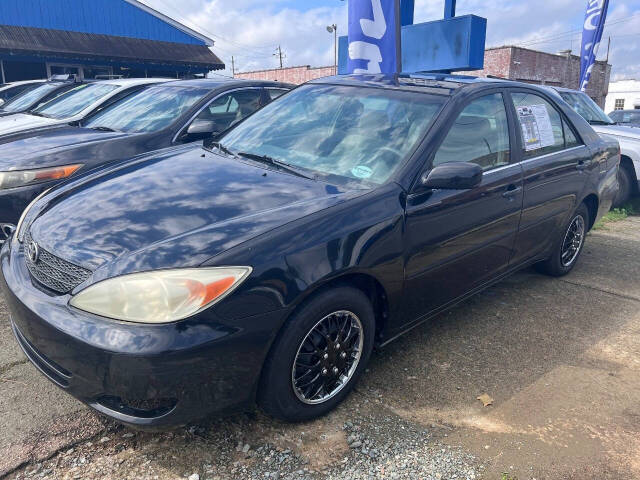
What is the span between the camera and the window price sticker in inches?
146

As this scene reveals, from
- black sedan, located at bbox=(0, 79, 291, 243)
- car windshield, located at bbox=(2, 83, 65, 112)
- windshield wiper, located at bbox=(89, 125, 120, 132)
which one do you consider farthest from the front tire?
car windshield, located at bbox=(2, 83, 65, 112)

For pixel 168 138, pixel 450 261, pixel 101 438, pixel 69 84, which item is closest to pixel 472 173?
pixel 450 261

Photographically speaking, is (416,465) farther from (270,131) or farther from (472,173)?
(270,131)

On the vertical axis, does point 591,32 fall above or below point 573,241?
above

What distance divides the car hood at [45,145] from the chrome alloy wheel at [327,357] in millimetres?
2785

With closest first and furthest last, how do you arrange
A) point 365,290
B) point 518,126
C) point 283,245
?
point 283,245
point 365,290
point 518,126

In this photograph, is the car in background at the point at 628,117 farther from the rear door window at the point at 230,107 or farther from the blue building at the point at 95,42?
the blue building at the point at 95,42

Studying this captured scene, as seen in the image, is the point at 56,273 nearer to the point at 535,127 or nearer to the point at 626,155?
the point at 535,127

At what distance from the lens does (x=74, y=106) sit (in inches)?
237

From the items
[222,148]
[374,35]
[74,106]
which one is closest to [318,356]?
[222,148]

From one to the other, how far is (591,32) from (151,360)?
47.5 feet

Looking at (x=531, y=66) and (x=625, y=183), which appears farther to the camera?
(x=531, y=66)

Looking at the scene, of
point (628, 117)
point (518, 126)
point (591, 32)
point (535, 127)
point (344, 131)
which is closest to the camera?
point (344, 131)

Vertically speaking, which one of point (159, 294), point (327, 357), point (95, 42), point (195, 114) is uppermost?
point (95, 42)
